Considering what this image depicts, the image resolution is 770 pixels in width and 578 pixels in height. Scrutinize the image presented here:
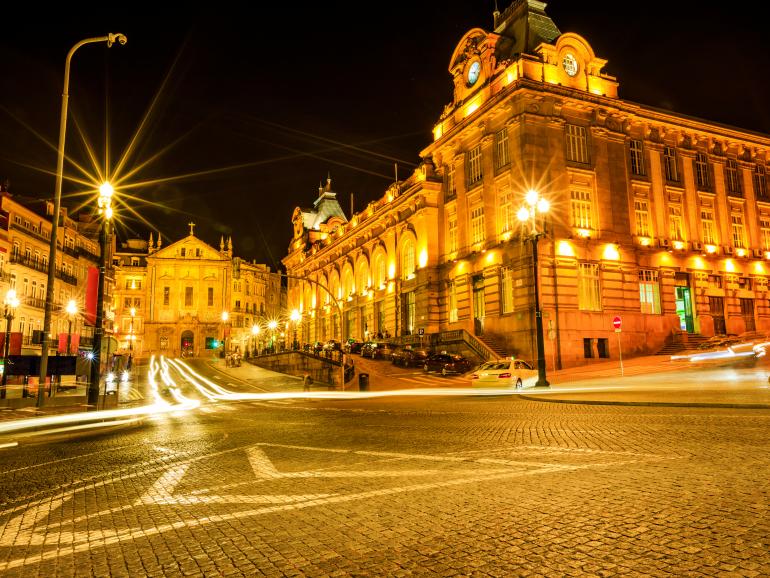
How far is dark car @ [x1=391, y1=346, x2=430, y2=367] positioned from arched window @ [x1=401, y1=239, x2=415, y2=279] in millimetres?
13887

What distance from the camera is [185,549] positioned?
414cm

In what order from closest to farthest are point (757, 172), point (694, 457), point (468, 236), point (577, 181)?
point (694, 457), point (577, 181), point (468, 236), point (757, 172)

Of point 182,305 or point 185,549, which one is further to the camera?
point 182,305

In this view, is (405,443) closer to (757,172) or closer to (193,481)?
(193,481)

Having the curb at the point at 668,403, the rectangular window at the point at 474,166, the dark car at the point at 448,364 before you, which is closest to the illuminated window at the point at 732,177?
the rectangular window at the point at 474,166

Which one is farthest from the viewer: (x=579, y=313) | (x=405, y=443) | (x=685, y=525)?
(x=579, y=313)

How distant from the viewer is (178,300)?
322 feet

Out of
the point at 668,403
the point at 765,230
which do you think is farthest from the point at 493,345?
the point at 765,230

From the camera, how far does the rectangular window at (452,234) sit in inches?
1879

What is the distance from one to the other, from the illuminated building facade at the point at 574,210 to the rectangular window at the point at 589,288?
0.32 feet

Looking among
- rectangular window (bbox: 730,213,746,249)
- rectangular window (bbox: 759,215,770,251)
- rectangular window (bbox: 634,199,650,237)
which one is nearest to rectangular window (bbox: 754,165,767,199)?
rectangular window (bbox: 759,215,770,251)

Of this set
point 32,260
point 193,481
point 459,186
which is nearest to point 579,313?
point 459,186

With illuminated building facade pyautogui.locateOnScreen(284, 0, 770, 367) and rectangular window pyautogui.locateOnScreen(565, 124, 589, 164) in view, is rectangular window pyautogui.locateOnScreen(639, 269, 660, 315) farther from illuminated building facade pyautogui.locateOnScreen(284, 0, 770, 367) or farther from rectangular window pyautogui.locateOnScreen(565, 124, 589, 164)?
rectangular window pyautogui.locateOnScreen(565, 124, 589, 164)

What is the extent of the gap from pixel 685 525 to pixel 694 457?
284cm
